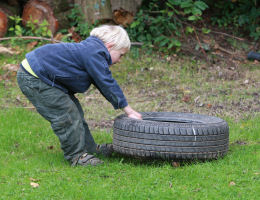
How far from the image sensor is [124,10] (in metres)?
9.34

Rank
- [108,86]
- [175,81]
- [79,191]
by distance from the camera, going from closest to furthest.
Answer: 1. [79,191]
2. [108,86]
3. [175,81]

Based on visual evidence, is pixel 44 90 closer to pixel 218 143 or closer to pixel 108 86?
pixel 108 86

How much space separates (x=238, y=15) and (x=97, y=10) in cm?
394

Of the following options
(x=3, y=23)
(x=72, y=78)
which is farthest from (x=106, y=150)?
(x=3, y=23)

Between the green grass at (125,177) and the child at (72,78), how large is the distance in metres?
0.33

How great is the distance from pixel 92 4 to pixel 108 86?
5800 millimetres

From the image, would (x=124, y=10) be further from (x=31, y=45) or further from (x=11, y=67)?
(x=11, y=67)

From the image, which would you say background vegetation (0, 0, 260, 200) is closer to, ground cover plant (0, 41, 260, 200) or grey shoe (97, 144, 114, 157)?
ground cover plant (0, 41, 260, 200)

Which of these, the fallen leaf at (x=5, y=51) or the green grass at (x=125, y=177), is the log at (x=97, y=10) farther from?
the green grass at (x=125, y=177)

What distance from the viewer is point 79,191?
3.57 meters

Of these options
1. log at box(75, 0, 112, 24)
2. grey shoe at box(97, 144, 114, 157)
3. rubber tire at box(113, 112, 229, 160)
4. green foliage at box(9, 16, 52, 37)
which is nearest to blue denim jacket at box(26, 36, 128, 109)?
rubber tire at box(113, 112, 229, 160)

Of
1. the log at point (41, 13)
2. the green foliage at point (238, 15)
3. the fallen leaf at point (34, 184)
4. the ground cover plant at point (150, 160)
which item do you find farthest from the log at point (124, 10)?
the fallen leaf at point (34, 184)

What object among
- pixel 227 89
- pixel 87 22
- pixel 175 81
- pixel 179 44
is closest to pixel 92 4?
pixel 87 22

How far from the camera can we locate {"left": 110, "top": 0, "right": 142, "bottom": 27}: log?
928 centimetres
